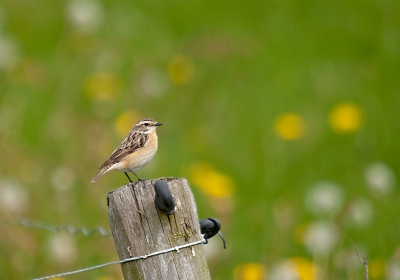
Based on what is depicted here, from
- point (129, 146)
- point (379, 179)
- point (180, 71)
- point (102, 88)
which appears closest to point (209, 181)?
point (102, 88)

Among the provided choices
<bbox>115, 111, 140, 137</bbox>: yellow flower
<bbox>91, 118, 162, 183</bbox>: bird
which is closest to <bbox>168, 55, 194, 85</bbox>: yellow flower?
<bbox>115, 111, 140, 137</bbox>: yellow flower

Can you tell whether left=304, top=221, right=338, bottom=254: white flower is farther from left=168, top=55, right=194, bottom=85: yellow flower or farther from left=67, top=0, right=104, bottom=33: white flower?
left=67, top=0, right=104, bottom=33: white flower

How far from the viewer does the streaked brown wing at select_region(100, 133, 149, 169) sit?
7138mm

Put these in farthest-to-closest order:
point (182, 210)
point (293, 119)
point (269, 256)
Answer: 1. point (293, 119)
2. point (269, 256)
3. point (182, 210)

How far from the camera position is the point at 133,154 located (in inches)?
285

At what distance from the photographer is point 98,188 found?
387 inches

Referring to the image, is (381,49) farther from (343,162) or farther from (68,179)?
(68,179)

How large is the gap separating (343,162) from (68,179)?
4.96 meters

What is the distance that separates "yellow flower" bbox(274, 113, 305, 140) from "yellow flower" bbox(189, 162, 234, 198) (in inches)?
52.7

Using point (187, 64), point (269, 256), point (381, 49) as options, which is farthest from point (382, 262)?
point (381, 49)

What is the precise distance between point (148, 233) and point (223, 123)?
8.55 m

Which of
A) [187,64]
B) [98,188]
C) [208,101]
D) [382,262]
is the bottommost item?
[382,262]

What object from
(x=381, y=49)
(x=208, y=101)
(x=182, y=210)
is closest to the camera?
(x=182, y=210)

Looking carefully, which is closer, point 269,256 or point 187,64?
Result: point 269,256
